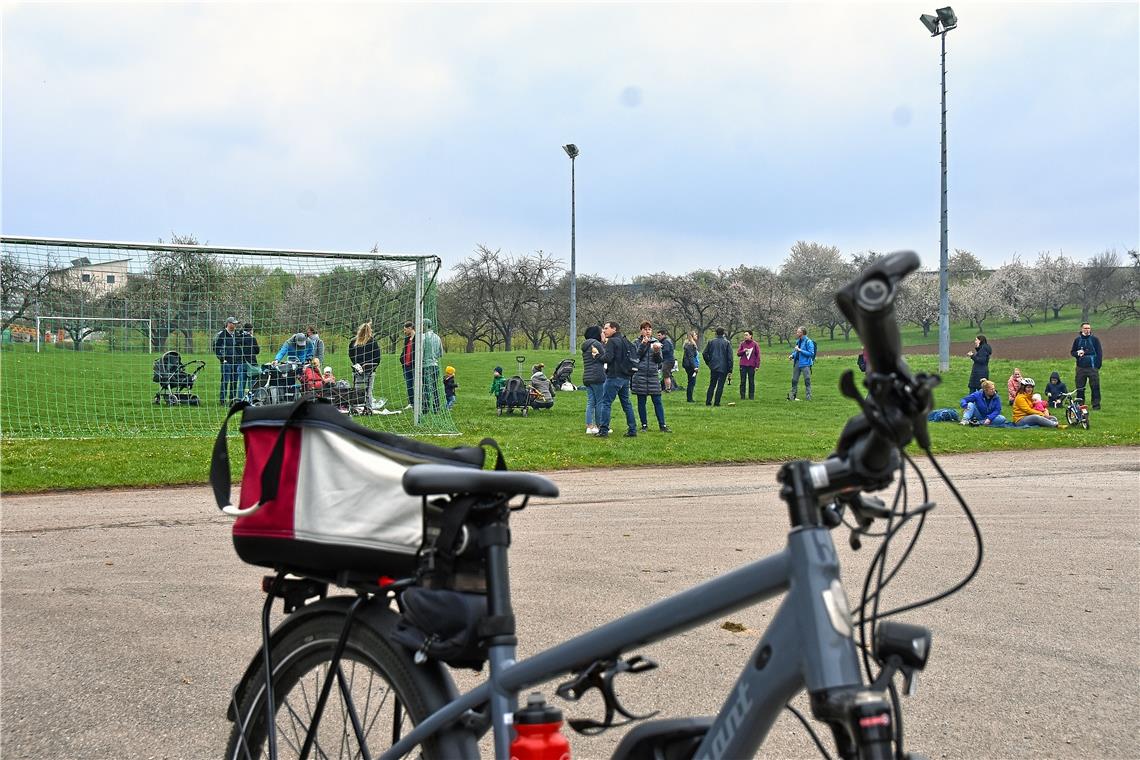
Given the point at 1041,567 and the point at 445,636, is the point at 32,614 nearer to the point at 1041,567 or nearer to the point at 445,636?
the point at 445,636

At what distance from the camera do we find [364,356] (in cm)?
1891

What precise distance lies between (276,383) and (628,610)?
43.4 ft

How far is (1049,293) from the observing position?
89500 millimetres

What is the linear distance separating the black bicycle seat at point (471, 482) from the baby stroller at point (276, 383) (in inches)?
609

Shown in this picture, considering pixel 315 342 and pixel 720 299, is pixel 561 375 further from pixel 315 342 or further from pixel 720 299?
pixel 720 299

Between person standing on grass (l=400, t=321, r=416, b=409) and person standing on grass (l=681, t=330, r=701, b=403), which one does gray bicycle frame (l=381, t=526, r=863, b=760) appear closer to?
person standing on grass (l=400, t=321, r=416, b=409)

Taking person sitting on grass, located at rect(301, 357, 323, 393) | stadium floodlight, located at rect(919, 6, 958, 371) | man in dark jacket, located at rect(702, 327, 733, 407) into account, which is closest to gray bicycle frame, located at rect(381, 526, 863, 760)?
Answer: person sitting on grass, located at rect(301, 357, 323, 393)

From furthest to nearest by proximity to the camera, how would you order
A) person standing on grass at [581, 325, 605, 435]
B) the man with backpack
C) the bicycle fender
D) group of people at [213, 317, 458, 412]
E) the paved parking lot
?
group of people at [213, 317, 458, 412] < the man with backpack < person standing on grass at [581, 325, 605, 435] < the paved parking lot < the bicycle fender

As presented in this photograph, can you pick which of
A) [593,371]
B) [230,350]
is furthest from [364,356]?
[593,371]

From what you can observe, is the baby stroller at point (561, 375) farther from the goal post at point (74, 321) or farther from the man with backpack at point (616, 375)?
the goal post at point (74, 321)

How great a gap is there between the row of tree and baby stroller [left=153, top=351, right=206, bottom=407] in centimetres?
5209

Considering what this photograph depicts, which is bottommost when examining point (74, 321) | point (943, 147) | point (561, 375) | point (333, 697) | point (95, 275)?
point (333, 697)

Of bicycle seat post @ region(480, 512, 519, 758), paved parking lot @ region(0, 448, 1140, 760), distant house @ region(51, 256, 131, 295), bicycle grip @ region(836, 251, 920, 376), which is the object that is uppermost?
distant house @ region(51, 256, 131, 295)

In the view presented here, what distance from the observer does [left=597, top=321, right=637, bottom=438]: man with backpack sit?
18.0m
